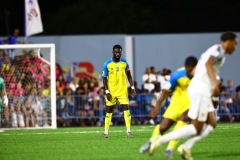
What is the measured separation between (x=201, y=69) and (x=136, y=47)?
70.4 ft

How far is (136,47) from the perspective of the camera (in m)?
35.6

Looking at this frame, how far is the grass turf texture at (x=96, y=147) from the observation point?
50.4 ft

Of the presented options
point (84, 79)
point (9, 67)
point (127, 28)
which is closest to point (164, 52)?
point (84, 79)

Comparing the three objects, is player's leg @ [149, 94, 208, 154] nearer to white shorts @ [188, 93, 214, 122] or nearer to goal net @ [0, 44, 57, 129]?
white shorts @ [188, 93, 214, 122]

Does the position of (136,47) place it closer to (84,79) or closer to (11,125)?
(84,79)

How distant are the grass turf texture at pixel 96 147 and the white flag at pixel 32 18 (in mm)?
10447

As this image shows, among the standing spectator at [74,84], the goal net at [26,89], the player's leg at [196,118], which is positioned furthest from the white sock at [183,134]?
the standing spectator at [74,84]

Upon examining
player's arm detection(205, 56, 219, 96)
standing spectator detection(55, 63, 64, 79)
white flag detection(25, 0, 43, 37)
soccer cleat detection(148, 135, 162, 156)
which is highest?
white flag detection(25, 0, 43, 37)

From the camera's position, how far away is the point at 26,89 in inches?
1166

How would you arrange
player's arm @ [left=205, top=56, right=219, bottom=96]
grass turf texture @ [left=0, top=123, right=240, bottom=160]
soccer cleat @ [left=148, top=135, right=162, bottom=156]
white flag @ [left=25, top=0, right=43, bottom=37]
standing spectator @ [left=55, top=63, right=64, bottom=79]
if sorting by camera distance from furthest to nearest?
standing spectator @ [left=55, top=63, right=64, bottom=79] < white flag @ [left=25, top=0, right=43, bottom=37] < grass turf texture @ [left=0, top=123, right=240, bottom=160] < soccer cleat @ [left=148, top=135, right=162, bottom=156] < player's arm @ [left=205, top=56, right=219, bottom=96]

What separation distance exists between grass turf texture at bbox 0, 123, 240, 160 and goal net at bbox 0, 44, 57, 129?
6539 mm

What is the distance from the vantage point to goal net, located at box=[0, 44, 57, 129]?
29.2m

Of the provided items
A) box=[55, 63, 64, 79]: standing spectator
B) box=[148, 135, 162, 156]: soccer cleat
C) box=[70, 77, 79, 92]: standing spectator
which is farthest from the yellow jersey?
box=[55, 63, 64, 79]: standing spectator

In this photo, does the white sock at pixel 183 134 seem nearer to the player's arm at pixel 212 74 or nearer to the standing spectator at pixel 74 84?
the player's arm at pixel 212 74
